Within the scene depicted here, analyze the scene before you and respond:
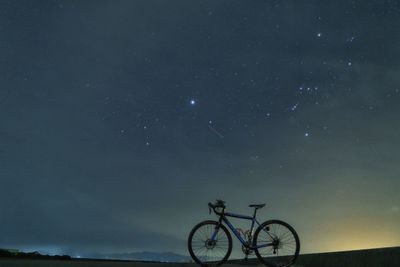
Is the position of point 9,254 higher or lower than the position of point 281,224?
lower

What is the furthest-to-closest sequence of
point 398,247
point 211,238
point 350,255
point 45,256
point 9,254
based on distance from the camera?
point 45,256 → point 9,254 → point 211,238 → point 350,255 → point 398,247

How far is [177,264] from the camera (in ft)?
40.2

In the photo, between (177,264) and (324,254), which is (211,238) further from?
(324,254)

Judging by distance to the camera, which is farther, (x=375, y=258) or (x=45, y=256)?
(x=45, y=256)

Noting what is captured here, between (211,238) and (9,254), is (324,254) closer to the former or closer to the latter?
(211,238)

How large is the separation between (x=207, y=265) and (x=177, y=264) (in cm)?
66

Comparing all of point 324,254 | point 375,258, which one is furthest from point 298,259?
point 375,258

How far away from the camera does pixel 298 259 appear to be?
1352cm

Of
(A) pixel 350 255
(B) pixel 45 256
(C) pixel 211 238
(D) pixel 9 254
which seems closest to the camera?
(A) pixel 350 255

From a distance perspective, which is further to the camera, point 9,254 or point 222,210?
point 9,254

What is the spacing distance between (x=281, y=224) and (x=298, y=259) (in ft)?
5.17

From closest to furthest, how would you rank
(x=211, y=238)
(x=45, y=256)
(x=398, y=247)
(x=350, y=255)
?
1. (x=398, y=247)
2. (x=350, y=255)
3. (x=211, y=238)
4. (x=45, y=256)

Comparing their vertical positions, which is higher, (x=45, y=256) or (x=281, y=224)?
(x=281, y=224)

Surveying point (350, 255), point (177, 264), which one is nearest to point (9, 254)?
point (177, 264)
